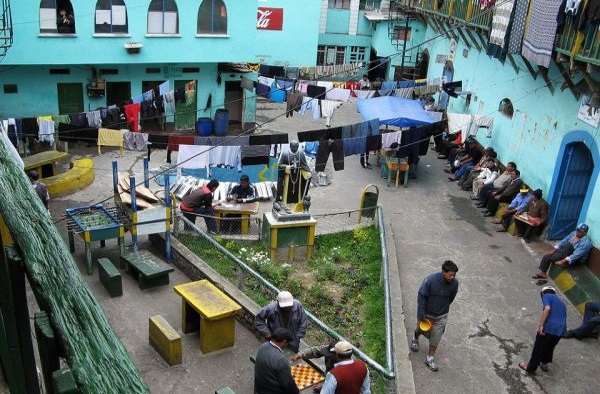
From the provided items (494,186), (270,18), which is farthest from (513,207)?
(270,18)

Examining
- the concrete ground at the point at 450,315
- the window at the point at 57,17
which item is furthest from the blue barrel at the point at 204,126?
the window at the point at 57,17

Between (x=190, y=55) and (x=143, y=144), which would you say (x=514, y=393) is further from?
(x=190, y=55)

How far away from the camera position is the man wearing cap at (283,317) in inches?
277

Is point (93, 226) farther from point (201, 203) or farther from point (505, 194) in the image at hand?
point (505, 194)

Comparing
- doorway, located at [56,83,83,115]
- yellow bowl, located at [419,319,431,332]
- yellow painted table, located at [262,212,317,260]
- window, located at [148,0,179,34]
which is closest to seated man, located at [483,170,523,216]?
yellow painted table, located at [262,212,317,260]

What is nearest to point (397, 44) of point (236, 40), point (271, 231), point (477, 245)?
point (236, 40)

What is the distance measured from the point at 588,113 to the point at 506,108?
5.82 metres

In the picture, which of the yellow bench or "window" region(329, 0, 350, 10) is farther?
"window" region(329, 0, 350, 10)

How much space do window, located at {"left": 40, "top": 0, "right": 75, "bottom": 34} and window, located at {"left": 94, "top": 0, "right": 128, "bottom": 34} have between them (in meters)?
0.84

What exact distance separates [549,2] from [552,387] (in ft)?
29.0

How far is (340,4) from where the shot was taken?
118 ft

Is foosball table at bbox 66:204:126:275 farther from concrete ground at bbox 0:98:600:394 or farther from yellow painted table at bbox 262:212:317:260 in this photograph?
yellow painted table at bbox 262:212:317:260

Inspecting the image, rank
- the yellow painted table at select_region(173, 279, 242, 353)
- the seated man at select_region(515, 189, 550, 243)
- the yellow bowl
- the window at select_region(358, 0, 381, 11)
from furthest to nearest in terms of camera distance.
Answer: the window at select_region(358, 0, 381, 11)
the seated man at select_region(515, 189, 550, 243)
the yellow bowl
the yellow painted table at select_region(173, 279, 242, 353)

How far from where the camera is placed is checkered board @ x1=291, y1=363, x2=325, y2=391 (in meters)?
7.13
